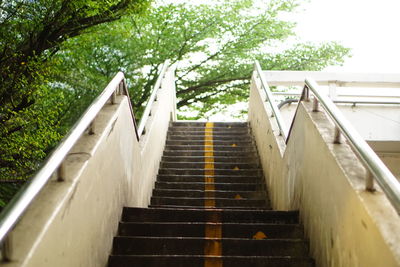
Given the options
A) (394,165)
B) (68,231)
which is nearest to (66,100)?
(394,165)

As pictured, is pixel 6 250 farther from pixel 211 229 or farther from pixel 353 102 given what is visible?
pixel 353 102

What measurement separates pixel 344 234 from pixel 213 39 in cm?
1140

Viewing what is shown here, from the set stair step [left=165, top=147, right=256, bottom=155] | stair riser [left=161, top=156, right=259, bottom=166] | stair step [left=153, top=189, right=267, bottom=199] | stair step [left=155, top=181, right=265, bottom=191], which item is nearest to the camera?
stair step [left=153, top=189, right=267, bottom=199]

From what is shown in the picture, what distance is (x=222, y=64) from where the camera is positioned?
14.4 meters

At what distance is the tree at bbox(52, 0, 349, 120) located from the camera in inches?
464

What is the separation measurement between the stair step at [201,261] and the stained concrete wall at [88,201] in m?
0.23

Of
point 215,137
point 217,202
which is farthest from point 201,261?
point 215,137

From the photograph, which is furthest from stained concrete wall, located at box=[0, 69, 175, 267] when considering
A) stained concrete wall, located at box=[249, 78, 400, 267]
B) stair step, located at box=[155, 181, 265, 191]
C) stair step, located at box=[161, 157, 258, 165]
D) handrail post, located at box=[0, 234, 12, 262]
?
stair step, located at box=[161, 157, 258, 165]

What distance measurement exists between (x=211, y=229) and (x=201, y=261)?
0.55m

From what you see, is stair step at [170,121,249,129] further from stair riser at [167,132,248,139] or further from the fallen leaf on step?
the fallen leaf on step

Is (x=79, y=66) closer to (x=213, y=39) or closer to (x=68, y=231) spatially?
(x=213, y=39)

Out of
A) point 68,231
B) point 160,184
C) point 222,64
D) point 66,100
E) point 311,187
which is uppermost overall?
point 222,64

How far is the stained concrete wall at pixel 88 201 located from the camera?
2.13 metres

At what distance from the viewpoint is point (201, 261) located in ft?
11.0
